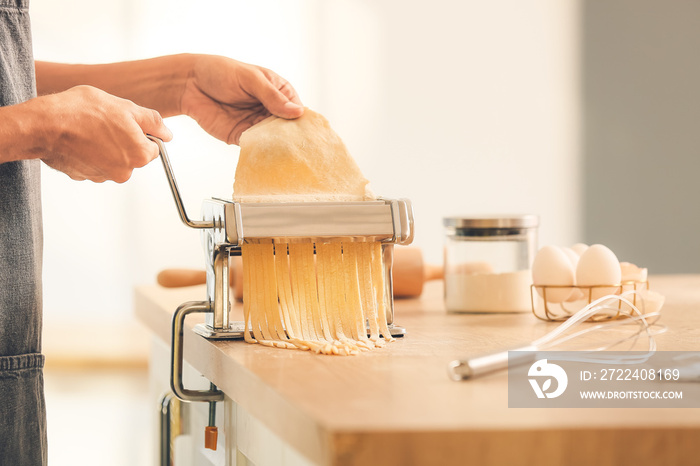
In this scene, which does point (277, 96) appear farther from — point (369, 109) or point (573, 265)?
point (369, 109)

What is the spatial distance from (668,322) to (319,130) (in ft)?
1.59

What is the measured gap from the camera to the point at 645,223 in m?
4.22

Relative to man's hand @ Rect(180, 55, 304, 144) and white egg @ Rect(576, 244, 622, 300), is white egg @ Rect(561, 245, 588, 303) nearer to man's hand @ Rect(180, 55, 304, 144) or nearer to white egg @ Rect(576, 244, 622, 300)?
white egg @ Rect(576, 244, 622, 300)

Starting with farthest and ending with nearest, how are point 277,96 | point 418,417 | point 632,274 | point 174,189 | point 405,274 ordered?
point 405,274 → point 632,274 → point 277,96 → point 174,189 → point 418,417

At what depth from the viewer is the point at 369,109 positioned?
404 cm

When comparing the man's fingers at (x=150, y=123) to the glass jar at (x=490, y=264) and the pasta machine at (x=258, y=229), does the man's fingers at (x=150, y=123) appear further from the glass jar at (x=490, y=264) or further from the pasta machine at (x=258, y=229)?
the glass jar at (x=490, y=264)

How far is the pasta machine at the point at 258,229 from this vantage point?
771 mm

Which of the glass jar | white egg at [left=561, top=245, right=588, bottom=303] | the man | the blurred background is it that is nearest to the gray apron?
the man

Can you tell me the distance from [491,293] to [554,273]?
0.11 meters

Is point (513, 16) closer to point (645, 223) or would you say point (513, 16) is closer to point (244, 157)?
Result: point (645, 223)

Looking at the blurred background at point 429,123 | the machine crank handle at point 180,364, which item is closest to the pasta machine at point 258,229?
the machine crank handle at point 180,364

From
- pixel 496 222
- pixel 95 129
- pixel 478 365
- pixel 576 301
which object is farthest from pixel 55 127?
pixel 576 301

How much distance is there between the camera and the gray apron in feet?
2.93

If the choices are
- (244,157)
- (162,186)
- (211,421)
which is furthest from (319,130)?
(162,186)
